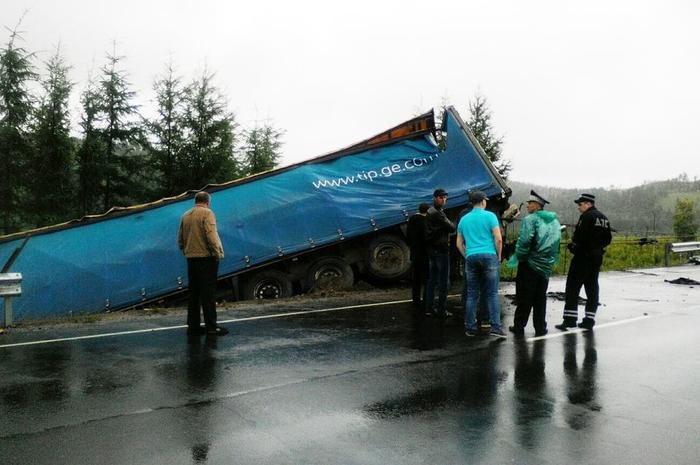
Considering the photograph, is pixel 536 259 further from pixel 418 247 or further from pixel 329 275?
pixel 329 275

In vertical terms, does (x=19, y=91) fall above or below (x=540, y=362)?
above

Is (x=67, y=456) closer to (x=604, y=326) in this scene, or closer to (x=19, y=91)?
(x=604, y=326)

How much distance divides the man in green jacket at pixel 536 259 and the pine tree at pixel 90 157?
2002cm

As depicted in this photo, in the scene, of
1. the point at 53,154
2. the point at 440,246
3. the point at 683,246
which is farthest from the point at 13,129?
the point at 683,246

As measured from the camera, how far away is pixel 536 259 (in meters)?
7.22

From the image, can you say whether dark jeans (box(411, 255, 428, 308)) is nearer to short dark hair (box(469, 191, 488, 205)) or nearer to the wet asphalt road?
the wet asphalt road

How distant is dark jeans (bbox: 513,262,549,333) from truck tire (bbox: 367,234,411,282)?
488cm

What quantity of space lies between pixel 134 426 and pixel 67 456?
0.55 meters

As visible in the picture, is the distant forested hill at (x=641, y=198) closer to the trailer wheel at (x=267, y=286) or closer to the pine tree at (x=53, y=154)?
the pine tree at (x=53, y=154)

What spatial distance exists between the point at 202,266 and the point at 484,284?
3.73 meters

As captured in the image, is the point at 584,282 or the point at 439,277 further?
the point at 439,277

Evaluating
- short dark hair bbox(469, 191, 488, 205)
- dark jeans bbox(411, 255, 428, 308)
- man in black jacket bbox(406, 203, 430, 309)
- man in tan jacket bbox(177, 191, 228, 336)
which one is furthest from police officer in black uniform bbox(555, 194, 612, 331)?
man in tan jacket bbox(177, 191, 228, 336)

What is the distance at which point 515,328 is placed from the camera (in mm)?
7344

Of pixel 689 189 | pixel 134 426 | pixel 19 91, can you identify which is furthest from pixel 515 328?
pixel 689 189
